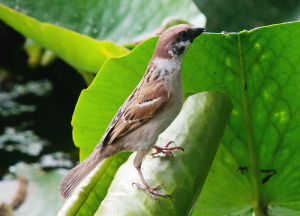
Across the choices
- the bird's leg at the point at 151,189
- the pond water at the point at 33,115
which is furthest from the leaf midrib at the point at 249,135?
the pond water at the point at 33,115

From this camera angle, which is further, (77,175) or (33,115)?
(33,115)

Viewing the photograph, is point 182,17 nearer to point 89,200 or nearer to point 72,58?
point 72,58

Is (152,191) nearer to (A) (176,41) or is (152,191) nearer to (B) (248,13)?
(A) (176,41)

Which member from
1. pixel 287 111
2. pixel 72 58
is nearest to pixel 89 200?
pixel 287 111

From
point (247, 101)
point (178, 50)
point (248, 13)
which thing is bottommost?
point (248, 13)

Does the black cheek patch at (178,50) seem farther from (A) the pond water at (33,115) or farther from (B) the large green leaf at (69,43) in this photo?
(A) the pond water at (33,115)

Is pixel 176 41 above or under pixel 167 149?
above

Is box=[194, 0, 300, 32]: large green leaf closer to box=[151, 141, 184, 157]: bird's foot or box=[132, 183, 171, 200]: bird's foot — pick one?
box=[151, 141, 184, 157]: bird's foot

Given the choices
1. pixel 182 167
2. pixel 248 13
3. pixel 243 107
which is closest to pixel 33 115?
pixel 248 13

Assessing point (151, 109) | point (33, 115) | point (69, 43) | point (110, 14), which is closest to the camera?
point (151, 109)
